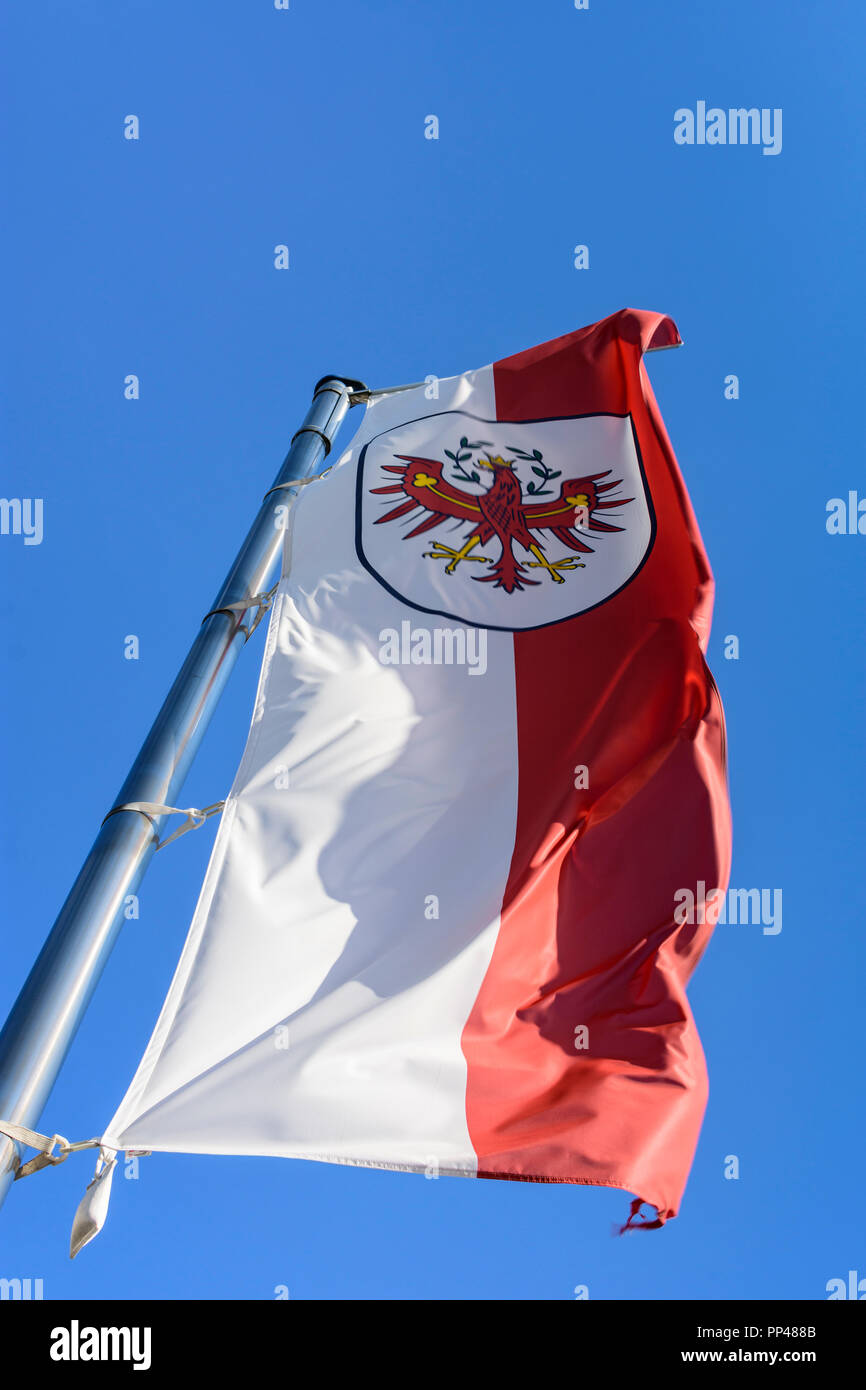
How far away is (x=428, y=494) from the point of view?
661cm

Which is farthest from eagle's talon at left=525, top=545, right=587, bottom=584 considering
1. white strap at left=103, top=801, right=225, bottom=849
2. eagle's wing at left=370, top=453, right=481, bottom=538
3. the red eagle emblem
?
white strap at left=103, top=801, right=225, bottom=849

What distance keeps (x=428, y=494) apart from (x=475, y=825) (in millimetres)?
2114

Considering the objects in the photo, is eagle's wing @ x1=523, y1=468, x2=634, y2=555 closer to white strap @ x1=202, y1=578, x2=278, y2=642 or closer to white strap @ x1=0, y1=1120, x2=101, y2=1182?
white strap @ x1=202, y1=578, x2=278, y2=642

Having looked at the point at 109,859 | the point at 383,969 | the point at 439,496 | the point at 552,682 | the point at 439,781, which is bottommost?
the point at 383,969

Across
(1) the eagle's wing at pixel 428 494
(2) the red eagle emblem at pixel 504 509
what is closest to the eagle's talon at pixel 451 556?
(2) the red eagle emblem at pixel 504 509

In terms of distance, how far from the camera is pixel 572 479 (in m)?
6.75

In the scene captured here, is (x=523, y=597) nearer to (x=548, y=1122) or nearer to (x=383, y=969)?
(x=383, y=969)

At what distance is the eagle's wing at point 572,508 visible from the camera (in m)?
6.44

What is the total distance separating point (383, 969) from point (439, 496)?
291cm

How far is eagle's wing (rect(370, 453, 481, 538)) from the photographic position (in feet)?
21.2

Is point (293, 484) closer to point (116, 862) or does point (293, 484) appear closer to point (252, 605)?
point (252, 605)

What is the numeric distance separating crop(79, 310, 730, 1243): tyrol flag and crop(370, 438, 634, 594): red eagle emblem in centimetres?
1

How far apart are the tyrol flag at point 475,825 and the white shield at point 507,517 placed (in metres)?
0.02

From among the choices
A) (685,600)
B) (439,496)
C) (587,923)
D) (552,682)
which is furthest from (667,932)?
(439,496)
